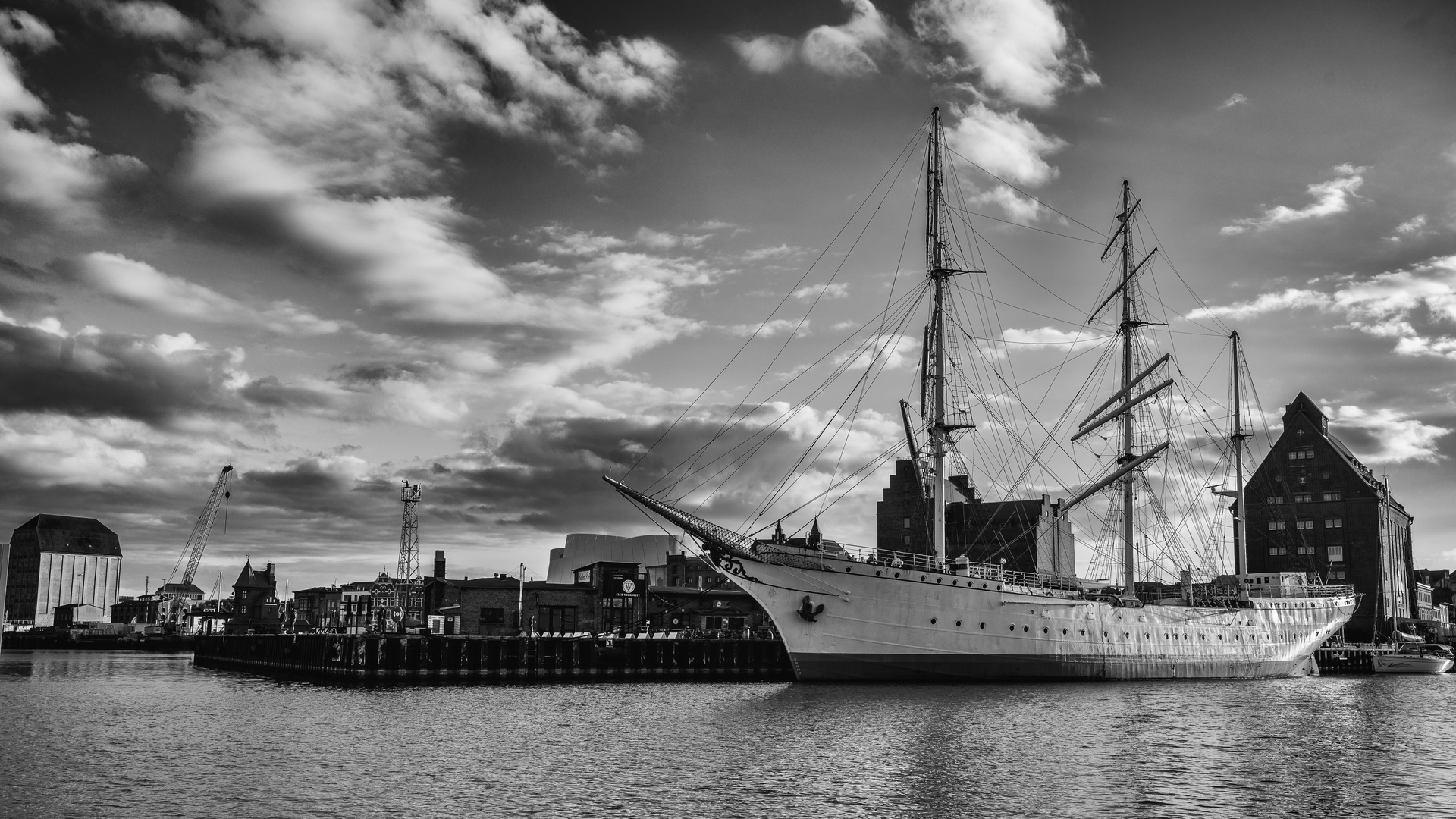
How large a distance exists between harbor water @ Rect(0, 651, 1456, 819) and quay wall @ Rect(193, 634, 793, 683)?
10184 millimetres

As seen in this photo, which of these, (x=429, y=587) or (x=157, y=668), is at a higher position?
(x=429, y=587)

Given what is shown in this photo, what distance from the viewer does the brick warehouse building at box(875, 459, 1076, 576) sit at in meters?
95.6

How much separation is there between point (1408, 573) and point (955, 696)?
103068 millimetres

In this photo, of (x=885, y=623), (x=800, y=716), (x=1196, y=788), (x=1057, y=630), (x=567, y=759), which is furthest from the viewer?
(x=1057, y=630)

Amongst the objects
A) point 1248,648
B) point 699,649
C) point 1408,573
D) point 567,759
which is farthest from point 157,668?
point 1408,573

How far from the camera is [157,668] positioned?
87750 millimetres

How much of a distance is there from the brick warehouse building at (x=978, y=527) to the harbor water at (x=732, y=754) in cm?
4070

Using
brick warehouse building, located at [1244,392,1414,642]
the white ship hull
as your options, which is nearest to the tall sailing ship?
the white ship hull

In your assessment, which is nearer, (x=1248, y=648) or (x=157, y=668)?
(x=1248, y=648)

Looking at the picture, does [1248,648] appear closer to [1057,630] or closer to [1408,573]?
[1057,630]

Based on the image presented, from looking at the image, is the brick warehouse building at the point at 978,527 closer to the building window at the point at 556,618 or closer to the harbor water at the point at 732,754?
the building window at the point at 556,618

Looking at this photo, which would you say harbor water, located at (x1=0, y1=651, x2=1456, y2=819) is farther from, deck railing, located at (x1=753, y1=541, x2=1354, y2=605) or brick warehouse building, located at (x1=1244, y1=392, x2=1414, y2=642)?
brick warehouse building, located at (x1=1244, y1=392, x2=1414, y2=642)

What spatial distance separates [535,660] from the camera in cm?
6656

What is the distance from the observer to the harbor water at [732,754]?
25.3 meters
